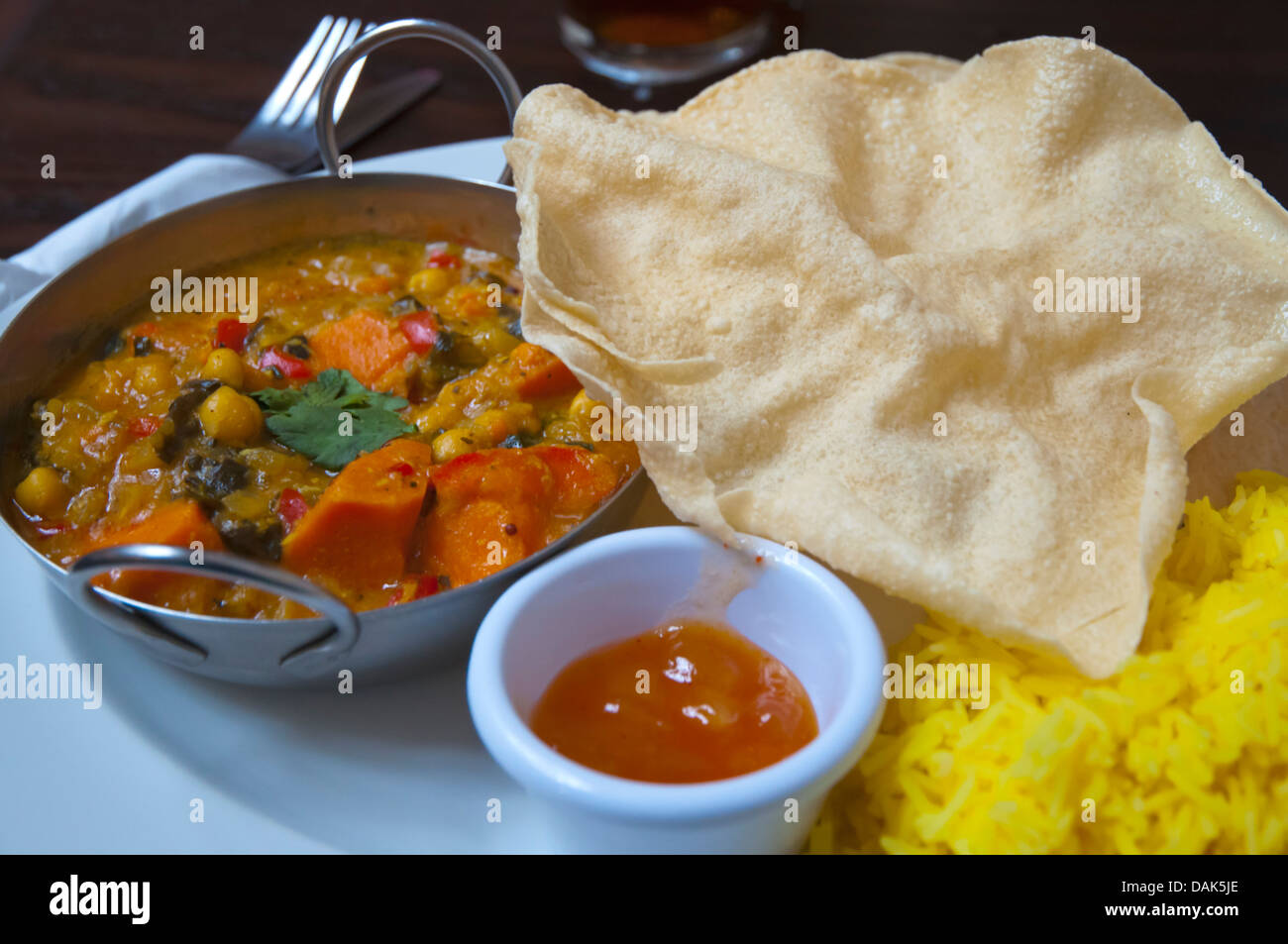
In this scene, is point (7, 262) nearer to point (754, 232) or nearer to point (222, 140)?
point (222, 140)

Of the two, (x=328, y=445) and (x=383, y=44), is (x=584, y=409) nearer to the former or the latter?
(x=328, y=445)

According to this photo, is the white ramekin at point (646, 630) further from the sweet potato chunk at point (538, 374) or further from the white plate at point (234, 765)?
the sweet potato chunk at point (538, 374)

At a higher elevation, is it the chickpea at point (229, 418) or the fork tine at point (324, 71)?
the fork tine at point (324, 71)

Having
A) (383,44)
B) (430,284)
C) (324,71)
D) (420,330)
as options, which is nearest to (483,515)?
(420,330)

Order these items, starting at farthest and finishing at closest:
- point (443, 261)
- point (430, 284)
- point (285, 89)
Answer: point (285, 89) < point (443, 261) < point (430, 284)

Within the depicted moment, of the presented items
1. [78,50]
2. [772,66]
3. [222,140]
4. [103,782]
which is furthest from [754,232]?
[78,50]

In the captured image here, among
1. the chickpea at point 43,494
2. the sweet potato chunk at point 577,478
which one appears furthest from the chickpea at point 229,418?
the sweet potato chunk at point 577,478
